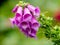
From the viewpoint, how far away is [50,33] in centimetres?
142

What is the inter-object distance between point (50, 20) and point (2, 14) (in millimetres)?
1833

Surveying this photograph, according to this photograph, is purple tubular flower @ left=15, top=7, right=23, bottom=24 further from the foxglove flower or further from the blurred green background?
the blurred green background

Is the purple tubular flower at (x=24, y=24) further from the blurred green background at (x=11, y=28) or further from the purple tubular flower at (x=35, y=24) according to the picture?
the blurred green background at (x=11, y=28)

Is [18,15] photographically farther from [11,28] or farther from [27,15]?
[11,28]

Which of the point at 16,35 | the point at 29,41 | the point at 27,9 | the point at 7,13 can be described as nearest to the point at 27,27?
the point at 27,9

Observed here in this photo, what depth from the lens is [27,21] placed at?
1316 millimetres

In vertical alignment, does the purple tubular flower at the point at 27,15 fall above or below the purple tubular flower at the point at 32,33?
above

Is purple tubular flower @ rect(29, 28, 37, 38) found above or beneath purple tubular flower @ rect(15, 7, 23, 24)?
beneath

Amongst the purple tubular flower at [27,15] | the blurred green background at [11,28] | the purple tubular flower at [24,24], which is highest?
the blurred green background at [11,28]

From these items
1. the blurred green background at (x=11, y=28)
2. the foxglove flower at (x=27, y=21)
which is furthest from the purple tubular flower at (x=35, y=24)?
the blurred green background at (x=11, y=28)

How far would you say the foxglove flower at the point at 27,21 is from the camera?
1.32 meters

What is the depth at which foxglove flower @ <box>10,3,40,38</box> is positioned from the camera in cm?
132

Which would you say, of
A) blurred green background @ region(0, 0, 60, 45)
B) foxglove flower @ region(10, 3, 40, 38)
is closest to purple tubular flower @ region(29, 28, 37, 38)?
foxglove flower @ region(10, 3, 40, 38)

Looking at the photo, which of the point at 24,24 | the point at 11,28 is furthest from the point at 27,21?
the point at 11,28
